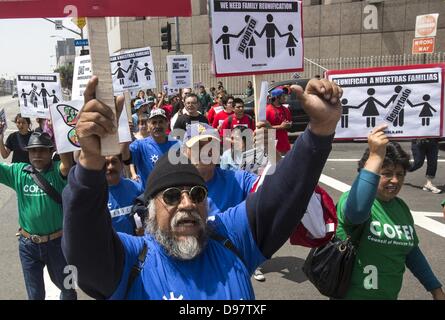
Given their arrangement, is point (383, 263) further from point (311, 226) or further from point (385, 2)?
point (385, 2)

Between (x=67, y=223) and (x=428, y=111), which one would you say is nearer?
(x=67, y=223)

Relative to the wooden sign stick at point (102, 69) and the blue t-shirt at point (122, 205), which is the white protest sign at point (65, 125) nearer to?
the blue t-shirt at point (122, 205)

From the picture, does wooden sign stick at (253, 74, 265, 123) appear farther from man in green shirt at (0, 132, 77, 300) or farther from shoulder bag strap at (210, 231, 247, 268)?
man in green shirt at (0, 132, 77, 300)

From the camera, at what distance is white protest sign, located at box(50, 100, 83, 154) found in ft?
11.6

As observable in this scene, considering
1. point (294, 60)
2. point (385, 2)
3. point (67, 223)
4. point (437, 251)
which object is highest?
point (385, 2)

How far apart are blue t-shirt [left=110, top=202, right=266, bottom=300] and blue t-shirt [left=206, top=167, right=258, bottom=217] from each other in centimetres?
124

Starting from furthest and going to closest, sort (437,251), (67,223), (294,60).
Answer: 1. (437,251)
2. (294,60)
3. (67,223)

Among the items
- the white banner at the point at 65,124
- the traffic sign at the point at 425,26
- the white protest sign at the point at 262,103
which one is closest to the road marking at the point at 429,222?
the white protest sign at the point at 262,103

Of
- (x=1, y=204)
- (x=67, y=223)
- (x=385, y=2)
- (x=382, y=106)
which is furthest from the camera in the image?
(x=385, y=2)

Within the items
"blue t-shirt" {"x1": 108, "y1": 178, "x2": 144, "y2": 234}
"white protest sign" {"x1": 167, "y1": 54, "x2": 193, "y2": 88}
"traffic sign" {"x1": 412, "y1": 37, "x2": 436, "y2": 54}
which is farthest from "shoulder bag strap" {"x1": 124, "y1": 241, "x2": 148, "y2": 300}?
"traffic sign" {"x1": 412, "y1": 37, "x2": 436, "y2": 54}

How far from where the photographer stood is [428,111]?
12.0ft

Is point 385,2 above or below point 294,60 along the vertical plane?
above

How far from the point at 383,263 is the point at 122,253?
165 cm
